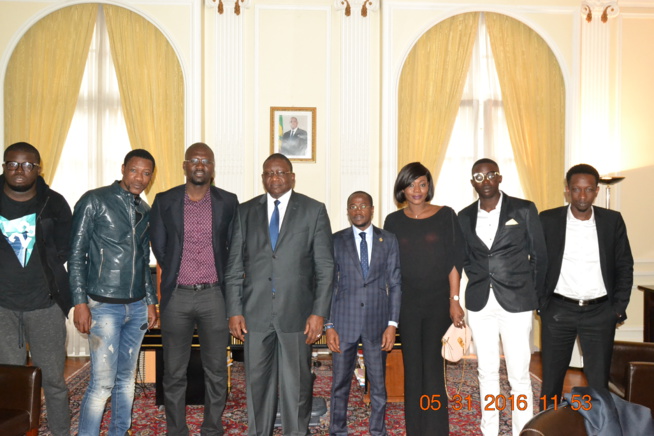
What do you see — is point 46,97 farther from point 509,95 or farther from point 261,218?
point 509,95

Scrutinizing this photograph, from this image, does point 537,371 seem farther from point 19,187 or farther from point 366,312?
point 19,187

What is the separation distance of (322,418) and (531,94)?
4056 millimetres

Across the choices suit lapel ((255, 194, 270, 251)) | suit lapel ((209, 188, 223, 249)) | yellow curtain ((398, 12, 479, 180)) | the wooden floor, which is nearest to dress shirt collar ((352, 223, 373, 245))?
suit lapel ((255, 194, 270, 251))

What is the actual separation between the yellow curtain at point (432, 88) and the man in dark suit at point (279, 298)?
3.00m

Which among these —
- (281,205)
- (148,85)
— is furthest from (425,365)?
(148,85)

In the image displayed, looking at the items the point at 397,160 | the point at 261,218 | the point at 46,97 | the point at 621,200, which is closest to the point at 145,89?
the point at 46,97

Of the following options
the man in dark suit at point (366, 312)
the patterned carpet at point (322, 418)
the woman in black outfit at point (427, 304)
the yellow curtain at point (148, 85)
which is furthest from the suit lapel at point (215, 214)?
the yellow curtain at point (148, 85)

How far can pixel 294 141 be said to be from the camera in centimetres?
580

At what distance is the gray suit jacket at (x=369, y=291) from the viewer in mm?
3250

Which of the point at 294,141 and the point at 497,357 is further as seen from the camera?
the point at 294,141

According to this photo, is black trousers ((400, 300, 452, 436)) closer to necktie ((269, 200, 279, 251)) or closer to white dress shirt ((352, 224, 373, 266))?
white dress shirt ((352, 224, 373, 266))

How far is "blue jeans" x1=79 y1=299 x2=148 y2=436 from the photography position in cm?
303

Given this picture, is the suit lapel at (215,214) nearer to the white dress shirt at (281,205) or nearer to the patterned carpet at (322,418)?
the white dress shirt at (281,205)

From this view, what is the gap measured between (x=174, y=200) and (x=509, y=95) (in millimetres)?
4136
